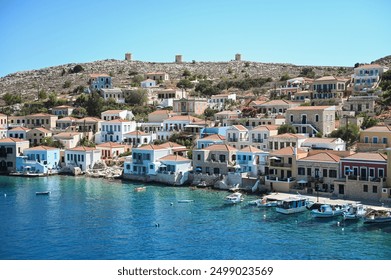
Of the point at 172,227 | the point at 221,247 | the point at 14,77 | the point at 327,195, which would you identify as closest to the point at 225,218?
the point at 172,227

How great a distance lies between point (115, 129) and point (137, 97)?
13673mm

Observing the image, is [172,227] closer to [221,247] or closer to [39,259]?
[221,247]

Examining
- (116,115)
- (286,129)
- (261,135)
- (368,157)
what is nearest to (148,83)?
(116,115)

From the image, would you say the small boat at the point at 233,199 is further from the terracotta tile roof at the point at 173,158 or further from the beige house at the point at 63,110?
the beige house at the point at 63,110

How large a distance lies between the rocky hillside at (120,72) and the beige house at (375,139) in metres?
43.0

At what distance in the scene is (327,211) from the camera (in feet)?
101

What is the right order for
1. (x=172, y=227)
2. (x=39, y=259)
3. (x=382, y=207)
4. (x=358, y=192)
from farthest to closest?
(x=358, y=192) < (x=382, y=207) < (x=172, y=227) < (x=39, y=259)

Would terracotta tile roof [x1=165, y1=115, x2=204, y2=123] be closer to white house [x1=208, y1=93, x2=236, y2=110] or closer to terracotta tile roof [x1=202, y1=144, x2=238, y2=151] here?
white house [x1=208, y1=93, x2=236, y2=110]

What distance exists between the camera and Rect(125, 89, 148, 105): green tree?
71000mm

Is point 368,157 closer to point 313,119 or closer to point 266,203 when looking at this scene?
point 266,203

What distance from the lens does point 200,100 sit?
63.8m

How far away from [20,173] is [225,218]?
27.4 m

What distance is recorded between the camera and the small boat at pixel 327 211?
3062 cm

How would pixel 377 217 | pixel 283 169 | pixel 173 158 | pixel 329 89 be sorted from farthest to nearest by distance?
pixel 329 89 < pixel 173 158 < pixel 283 169 < pixel 377 217
